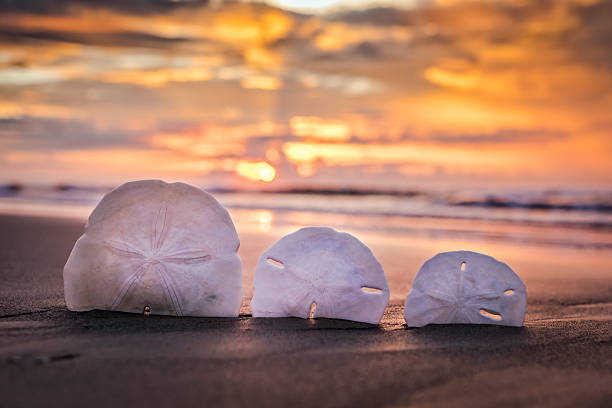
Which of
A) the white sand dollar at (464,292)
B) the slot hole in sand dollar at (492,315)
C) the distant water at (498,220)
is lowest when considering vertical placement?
the distant water at (498,220)

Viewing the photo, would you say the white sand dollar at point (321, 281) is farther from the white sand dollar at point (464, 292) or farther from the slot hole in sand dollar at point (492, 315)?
the slot hole in sand dollar at point (492, 315)

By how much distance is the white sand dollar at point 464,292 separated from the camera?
3629 millimetres

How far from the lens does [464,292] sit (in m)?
3.63

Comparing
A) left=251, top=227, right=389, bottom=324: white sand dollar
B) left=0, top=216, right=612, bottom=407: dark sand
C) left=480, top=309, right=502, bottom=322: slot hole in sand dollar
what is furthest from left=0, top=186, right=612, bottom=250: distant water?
left=0, top=216, right=612, bottom=407: dark sand

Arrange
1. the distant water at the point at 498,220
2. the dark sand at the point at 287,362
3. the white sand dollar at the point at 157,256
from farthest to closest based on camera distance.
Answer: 1. the distant water at the point at 498,220
2. the white sand dollar at the point at 157,256
3. the dark sand at the point at 287,362

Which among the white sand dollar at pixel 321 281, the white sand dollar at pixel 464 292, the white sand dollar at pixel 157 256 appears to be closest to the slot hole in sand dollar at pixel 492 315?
the white sand dollar at pixel 464 292

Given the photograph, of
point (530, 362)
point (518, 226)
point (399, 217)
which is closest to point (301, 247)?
point (530, 362)

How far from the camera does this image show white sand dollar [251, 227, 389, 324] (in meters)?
3.65

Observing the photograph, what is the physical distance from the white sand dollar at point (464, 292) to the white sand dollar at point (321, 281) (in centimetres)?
23

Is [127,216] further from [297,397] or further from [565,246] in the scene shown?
[565,246]

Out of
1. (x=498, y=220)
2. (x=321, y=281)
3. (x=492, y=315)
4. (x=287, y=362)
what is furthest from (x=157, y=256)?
(x=498, y=220)

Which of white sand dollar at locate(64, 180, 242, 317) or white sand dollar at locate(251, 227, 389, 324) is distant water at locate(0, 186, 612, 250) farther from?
white sand dollar at locate(64, 180, 242, 317)

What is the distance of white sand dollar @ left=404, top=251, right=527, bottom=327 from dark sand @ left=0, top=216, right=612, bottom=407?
0.29ft

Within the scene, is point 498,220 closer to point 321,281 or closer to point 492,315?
point 492,315
